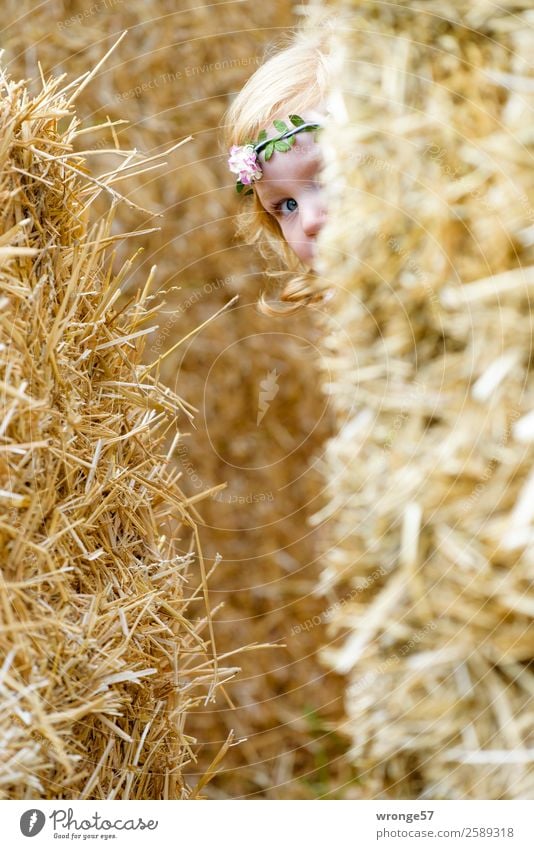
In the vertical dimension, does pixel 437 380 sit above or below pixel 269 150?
below

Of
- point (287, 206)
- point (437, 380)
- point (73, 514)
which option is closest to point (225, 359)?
point (287, 206)

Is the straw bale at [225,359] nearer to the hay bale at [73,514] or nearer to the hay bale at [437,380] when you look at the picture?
the hay bale at [437,380]

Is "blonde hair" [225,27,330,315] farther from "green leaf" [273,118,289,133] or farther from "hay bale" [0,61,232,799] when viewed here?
"hay bale" [0,61,232,799]

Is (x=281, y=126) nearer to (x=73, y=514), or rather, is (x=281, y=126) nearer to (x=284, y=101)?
(x=284, y=101)

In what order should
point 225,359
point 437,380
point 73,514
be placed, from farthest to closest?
point 225,359, point 437,380, point 73,514

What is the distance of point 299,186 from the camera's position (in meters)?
0.72

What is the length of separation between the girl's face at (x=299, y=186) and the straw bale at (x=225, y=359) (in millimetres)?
329

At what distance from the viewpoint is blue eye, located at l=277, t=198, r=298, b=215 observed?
0.74 m

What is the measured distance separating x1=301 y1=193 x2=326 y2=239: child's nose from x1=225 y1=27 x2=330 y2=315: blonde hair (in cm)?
7

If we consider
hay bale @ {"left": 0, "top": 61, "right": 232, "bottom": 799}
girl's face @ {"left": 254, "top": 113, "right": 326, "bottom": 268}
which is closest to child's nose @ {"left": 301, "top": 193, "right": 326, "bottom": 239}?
girl's face @ {"left": 254, "top": 113, "right": 326, "bottom": 268}

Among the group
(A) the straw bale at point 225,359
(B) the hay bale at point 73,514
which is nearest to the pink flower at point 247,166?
(B) the hay bale at point 73,514

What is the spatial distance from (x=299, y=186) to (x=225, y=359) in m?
0.57

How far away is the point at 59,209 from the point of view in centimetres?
53
